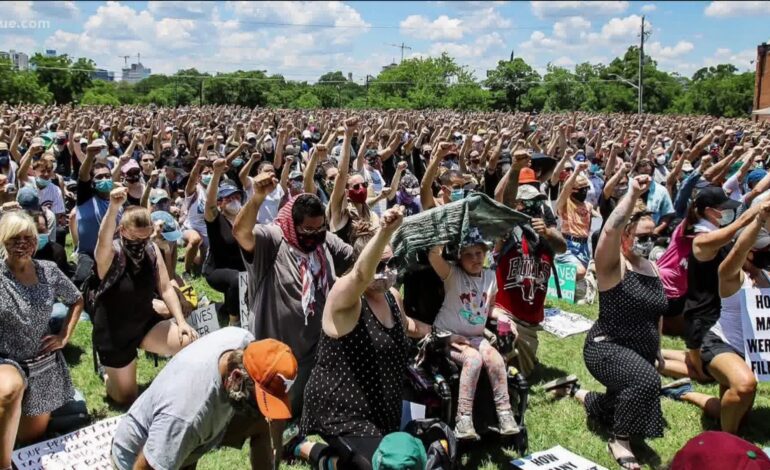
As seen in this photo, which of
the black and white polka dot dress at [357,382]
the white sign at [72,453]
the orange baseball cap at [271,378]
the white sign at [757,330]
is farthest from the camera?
the white sign at [757,330]

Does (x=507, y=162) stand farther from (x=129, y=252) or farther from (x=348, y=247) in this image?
(x=129, y=252)

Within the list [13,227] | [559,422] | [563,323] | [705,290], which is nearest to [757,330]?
[705,290]

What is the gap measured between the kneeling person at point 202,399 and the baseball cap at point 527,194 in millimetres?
3277

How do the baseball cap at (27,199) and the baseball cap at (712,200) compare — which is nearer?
the baseball cap at (712,200)

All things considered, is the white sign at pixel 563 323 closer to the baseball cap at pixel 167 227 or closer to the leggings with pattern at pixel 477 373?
the leggings with pattern at pixel 477 373

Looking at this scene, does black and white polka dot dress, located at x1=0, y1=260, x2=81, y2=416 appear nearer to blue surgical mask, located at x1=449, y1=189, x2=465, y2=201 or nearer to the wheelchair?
the wheelchair

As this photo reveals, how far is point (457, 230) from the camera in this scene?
186 inches

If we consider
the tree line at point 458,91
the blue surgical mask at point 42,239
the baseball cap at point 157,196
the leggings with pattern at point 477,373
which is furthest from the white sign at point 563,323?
the tree line at point 458,91

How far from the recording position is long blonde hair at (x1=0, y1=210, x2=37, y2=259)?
4.28m

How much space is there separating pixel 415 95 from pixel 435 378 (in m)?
Result: 69.7

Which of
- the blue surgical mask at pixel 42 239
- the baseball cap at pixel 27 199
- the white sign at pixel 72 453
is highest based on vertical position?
the baseball cap at pixel 27 199

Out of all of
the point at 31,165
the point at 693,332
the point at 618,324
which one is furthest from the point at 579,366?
the point at 31,165

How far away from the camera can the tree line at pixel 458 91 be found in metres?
66.7

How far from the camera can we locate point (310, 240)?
4.44 m
